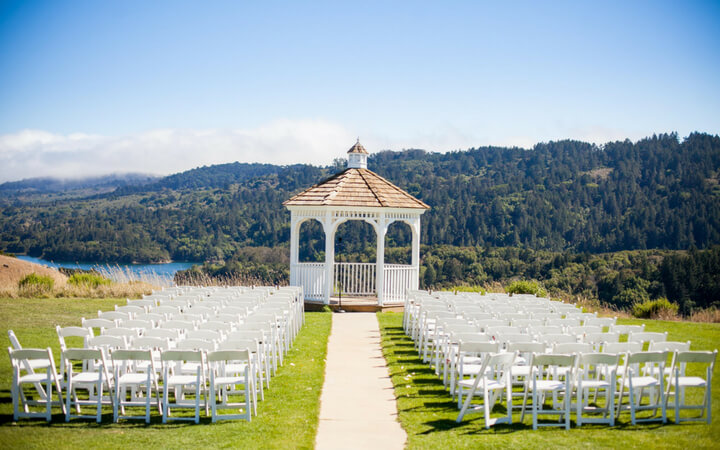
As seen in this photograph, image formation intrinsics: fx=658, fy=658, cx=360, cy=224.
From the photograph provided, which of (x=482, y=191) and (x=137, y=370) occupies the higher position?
(x=482, y=191)

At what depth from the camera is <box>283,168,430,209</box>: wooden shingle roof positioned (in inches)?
763

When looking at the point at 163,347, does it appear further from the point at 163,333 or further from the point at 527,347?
the point at 527,347

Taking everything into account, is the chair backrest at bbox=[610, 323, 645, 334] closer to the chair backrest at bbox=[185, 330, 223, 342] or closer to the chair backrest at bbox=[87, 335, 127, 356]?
the chair backrest at bbox=[185, 330, 223, 342]

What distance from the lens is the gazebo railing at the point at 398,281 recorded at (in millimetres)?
19891

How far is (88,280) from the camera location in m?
Answer: 21.5

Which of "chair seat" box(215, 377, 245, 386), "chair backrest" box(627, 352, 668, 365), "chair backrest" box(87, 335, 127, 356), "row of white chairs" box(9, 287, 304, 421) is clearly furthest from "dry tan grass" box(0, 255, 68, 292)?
"chair backrest" box(627, 352, 668, 365)

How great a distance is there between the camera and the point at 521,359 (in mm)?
9523

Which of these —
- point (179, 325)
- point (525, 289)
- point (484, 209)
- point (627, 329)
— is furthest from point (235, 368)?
point (484, 209)

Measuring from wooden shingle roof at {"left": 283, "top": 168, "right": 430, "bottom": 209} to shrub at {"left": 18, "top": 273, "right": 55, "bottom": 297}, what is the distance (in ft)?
26.2

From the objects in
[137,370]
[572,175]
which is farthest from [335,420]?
[572,175]

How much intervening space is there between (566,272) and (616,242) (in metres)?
24.5

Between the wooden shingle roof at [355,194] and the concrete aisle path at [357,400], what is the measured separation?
5.71 m

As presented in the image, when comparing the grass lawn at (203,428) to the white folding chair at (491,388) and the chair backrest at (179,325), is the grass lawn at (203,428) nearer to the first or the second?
the chair backrest at (179,325)

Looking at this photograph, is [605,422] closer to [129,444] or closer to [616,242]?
[129,444]
